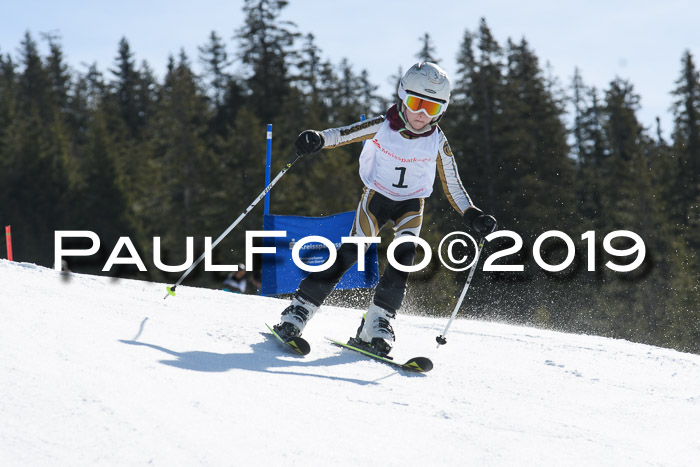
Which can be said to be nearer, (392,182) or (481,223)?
(481,223)

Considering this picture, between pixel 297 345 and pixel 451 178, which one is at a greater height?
pixel 451 178

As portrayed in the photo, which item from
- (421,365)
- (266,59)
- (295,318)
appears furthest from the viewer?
(266,59)

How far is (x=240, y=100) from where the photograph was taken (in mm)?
43719

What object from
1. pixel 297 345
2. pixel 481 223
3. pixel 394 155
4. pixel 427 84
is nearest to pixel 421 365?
pixel 297 345

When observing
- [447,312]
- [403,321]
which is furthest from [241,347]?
[447,312]

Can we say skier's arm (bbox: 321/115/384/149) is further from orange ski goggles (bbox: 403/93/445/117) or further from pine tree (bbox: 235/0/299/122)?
pine tree (bbox: 235/0/299/122)

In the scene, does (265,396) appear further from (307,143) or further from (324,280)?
(307,143)

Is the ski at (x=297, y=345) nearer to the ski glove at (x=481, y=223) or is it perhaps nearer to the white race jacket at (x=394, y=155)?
the white race jacket at (x=394, y=155)

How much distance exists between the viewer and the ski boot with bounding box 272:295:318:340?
4383 millimetres

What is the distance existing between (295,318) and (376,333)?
22.3 inches

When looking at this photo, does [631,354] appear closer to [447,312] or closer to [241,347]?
[241,347]

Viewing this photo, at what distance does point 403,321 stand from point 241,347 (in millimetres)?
2612

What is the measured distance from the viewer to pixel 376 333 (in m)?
4.57

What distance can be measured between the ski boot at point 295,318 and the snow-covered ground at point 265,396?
137 mm
